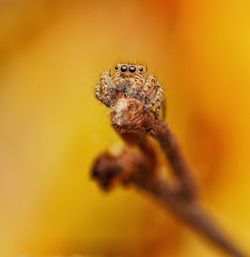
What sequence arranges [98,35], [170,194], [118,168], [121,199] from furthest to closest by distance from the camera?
[98,35] < [121,199] < [170,194] < [118,168]

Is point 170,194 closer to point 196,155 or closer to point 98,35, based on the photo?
point 196,155

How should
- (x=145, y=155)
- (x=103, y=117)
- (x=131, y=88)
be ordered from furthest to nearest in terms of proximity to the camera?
(x=103, y=117), (x=145, y=155), (x=131, y=88)

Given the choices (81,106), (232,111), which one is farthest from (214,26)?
(81,106)

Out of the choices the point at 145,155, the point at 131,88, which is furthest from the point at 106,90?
the point at 145,155

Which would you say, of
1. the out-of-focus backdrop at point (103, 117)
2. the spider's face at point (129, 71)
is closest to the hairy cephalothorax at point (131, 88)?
the spider's face at point (129, 71)

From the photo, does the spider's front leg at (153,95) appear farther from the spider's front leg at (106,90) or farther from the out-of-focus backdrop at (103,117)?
the out-of-focus backdrop at (103,117)

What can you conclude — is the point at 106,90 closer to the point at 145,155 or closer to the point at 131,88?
the point at 131,88
